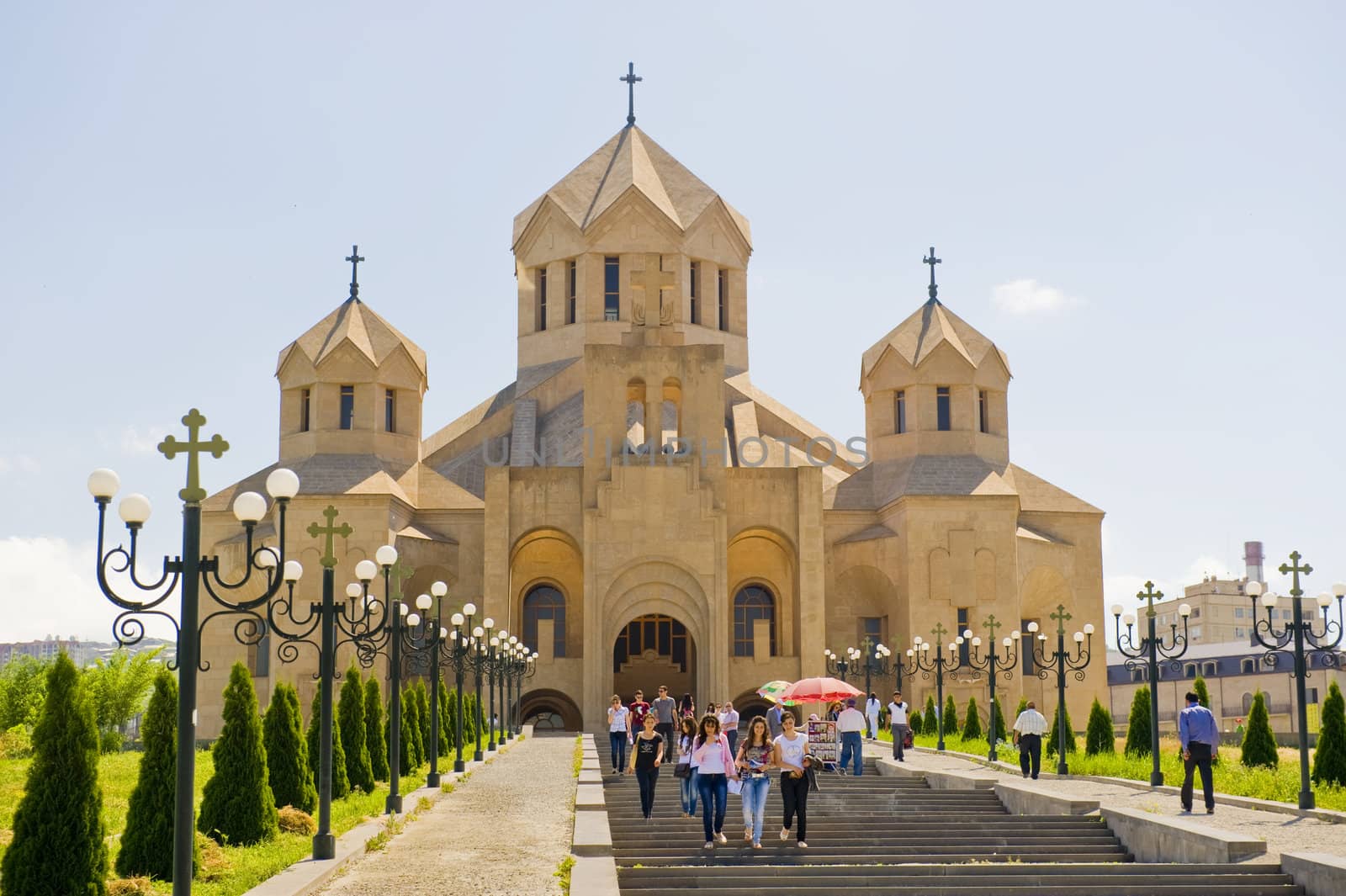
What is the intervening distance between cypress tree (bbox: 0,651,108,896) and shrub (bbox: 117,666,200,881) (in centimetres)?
153

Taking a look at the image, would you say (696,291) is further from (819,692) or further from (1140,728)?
(1140,728)

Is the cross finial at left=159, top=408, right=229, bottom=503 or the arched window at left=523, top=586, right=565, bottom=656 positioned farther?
the arched window at left=523, top=586, right=565, bottom=656

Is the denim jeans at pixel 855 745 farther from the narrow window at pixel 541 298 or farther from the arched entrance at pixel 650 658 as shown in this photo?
the narrow window at pixel 541 298

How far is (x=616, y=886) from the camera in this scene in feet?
→ 31.8

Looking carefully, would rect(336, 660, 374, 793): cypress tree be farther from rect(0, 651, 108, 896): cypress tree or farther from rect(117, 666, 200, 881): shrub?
rect(0, 651, 108, 896): cypress tree

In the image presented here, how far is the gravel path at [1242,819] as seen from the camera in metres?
11.9

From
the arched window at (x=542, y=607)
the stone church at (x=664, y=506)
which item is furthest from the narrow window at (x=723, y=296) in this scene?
the arched window at (x=542, y=607)

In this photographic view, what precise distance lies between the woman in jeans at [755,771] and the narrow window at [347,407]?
29.9m

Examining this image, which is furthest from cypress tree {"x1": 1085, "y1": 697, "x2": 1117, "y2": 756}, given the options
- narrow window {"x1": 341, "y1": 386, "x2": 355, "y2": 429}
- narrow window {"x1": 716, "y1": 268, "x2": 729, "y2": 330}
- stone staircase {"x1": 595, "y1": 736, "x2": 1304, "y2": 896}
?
narrow window {"x1": 716, "y1": 268, "x2": 729, "y2": 330}

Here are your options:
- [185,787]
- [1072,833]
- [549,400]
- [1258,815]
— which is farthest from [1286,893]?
[549,400]

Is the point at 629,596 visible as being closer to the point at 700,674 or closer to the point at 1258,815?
the point at 700,674

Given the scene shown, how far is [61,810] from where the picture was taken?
32.1 feet

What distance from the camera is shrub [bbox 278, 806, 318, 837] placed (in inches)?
568

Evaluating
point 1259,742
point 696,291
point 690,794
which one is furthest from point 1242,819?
point 696,291
